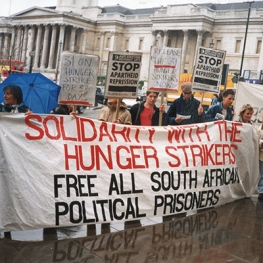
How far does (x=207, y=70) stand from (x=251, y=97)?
2.60 meters

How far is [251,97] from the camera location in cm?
912

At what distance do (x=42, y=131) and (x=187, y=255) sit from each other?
199cm

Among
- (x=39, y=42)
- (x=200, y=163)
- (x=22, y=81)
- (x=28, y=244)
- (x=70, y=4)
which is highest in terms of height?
(x=70, y=4)

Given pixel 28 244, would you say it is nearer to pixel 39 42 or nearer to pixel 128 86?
pixel 128 86

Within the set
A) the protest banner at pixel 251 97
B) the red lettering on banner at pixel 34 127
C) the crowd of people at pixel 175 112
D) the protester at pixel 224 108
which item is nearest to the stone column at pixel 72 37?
the protest banner at pixel 251 97

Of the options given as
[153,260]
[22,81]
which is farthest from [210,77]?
[153,260]

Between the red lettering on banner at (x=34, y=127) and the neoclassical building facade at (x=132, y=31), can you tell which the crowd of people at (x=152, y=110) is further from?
the neoclassical building facade at (x=132, y=31)

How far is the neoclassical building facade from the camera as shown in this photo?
57.8 meters

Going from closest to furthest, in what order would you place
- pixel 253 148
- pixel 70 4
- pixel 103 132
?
pixel 103 132
pixel 253 148
pixel 70 4

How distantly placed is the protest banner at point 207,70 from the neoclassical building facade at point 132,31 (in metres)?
47.6

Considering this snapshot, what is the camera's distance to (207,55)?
6891mm

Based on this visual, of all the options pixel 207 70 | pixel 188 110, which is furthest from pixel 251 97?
pixel 188 110

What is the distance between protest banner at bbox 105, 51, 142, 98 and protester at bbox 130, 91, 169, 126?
40 cm

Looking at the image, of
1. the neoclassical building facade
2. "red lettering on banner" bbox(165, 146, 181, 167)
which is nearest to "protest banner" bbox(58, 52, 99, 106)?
"red lettering on banner" bbox(165, 146, 181, 167)
